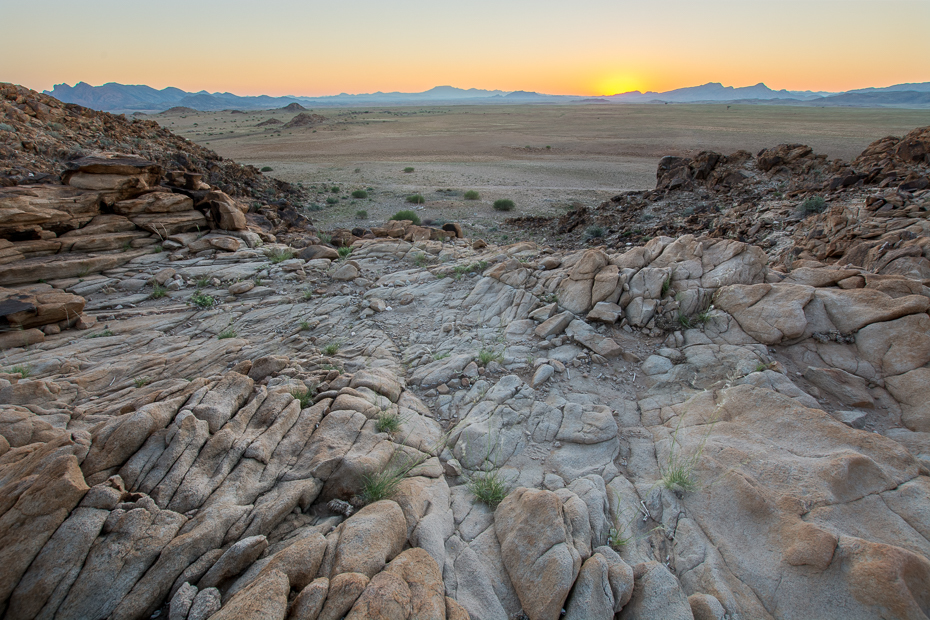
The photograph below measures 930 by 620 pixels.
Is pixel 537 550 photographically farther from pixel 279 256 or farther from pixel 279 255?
pixel 279 255

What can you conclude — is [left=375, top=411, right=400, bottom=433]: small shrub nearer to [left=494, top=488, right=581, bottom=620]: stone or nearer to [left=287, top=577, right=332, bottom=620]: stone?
[left=494, top=488, right=581, bottom=620]: stone

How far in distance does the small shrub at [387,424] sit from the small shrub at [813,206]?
569 inches

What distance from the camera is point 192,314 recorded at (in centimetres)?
854

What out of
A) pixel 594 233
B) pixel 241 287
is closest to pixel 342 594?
pixel 241 287

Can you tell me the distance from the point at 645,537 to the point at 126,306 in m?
10.4

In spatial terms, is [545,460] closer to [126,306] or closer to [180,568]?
[180,568]

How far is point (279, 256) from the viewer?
441 inches

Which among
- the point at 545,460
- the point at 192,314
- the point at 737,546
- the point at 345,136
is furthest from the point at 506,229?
the point at 345,136

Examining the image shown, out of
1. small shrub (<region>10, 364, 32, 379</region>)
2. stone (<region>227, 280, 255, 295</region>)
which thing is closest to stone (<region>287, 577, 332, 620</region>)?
small shrub (<region>10, 364, 32, 379</region>)

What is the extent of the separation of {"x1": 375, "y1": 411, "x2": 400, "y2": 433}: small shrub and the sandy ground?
47.6ft

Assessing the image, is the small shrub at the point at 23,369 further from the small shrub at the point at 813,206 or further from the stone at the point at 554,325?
the small shrub at the point at 813,206

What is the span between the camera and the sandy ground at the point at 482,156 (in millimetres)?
24688

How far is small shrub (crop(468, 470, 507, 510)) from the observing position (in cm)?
402

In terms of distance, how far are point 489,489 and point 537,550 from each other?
0.86m
